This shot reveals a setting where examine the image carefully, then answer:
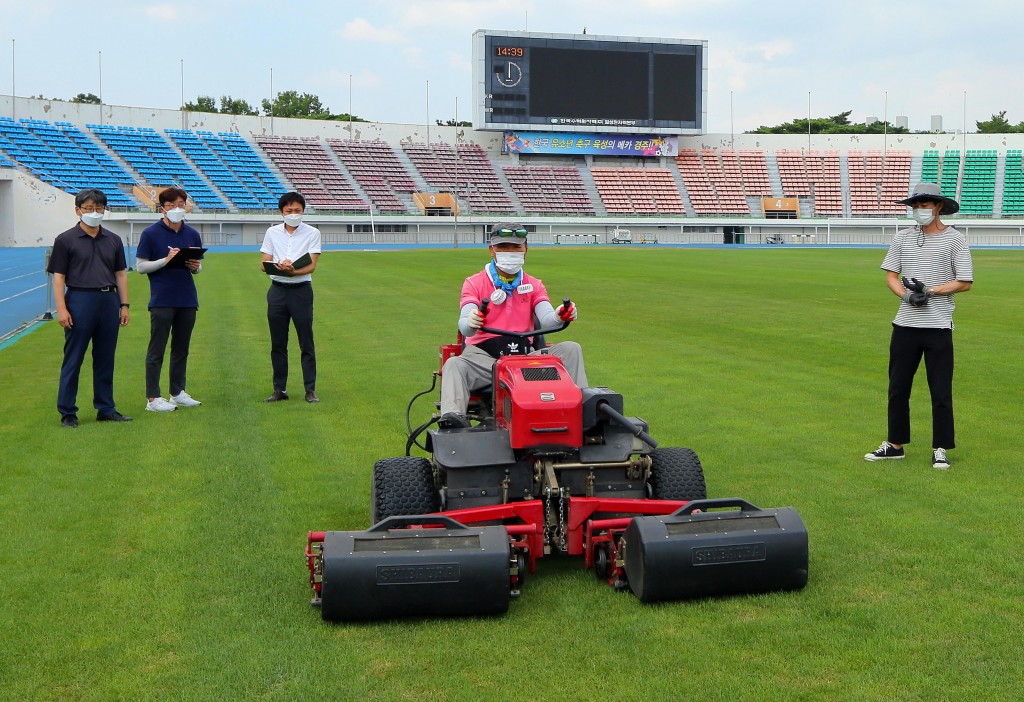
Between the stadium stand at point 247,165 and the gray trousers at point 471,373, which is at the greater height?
the stadium stand at point 247,165

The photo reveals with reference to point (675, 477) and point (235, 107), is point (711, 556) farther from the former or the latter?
point (235, 107)

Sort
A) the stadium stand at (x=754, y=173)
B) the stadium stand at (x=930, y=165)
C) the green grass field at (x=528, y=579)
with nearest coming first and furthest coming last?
1. the green grass field at (x=528, y=579)
2. the stadium stand at (x=754, y=173)
3. the stadium stand at (x=930, y=165)

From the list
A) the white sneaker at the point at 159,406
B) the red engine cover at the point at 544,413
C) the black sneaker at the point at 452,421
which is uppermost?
the red engine cover at the point at 544,413

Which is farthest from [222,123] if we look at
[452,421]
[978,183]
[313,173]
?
[452,421]

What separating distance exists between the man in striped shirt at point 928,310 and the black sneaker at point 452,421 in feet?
10.8

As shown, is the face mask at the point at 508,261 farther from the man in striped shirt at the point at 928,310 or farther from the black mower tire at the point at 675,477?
the man in striped shirt at the point at 928,310

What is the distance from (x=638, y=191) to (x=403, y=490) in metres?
77.3

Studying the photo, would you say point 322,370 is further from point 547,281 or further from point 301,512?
point 547,281

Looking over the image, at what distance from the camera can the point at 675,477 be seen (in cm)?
577

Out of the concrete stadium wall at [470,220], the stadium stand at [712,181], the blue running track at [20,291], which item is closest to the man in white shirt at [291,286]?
the blue running track at [20,291]

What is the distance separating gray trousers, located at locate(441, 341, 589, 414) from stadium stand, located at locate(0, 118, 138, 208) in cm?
6024

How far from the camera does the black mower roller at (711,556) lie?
4.70m

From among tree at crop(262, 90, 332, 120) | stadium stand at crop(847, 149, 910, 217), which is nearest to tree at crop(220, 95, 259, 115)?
tree at crop(262, 90, 332, 120)

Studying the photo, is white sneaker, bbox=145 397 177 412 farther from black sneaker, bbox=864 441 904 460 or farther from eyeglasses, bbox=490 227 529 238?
black sneaker, bbox=864 441 904 460
